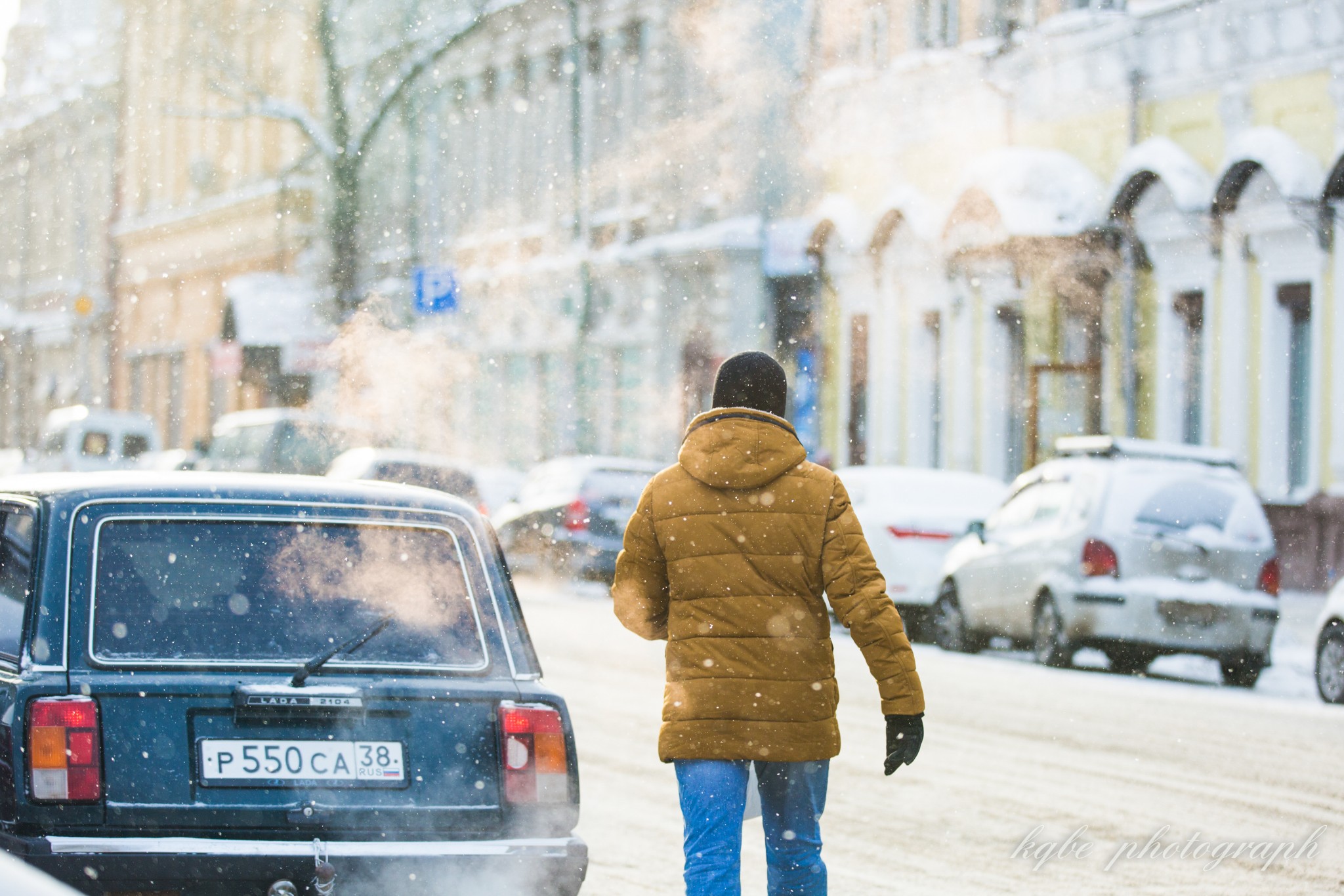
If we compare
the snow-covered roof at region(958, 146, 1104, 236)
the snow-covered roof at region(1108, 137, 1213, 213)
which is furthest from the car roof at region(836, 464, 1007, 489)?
the snow-covered roof at region(958, 146, 1104, 236)

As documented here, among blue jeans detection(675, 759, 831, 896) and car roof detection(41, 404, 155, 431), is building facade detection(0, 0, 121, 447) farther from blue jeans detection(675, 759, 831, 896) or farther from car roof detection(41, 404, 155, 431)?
blue jeans detection(675, 759, 831, 896)

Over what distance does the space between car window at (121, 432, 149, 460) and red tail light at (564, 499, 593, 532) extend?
486 inches

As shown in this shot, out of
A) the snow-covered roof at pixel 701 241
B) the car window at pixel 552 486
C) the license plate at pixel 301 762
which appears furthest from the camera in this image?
the snow-covered roof at pixel 701 241

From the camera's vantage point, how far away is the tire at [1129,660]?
15.7 metres

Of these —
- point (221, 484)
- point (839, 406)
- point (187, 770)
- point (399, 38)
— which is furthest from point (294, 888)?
point (399, 38)

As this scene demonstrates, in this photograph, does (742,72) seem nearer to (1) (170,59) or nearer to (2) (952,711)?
(1) (170,59)

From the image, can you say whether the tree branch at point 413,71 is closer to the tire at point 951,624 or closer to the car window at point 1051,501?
the tire at point 951,624

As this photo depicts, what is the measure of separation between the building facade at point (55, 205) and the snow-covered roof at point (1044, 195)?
39072 millimetres

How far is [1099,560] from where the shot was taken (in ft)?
49.4

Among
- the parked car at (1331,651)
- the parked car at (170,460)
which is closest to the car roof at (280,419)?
the parked car at (170,460)

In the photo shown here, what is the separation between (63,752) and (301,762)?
548 millimetres

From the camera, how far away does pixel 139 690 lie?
502 cm

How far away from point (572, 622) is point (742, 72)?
1481 cm

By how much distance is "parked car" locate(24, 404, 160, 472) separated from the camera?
1309 inches
